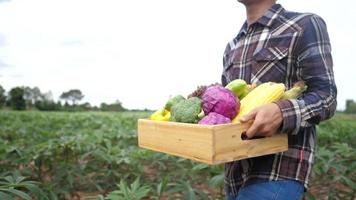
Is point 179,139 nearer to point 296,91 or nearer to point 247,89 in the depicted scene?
point 247,89

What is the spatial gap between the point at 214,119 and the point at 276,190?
0.41m

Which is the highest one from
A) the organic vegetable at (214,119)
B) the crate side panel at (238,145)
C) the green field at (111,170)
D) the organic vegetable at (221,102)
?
the organic vegetable at (221,102)

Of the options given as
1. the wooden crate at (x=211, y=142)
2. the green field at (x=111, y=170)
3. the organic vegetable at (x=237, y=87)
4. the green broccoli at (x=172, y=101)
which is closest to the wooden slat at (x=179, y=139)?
the wooden crate at (x=211, y=142)

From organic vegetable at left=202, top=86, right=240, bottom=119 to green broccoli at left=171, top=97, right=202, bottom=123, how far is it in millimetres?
30

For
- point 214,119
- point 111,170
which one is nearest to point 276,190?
point 214,119

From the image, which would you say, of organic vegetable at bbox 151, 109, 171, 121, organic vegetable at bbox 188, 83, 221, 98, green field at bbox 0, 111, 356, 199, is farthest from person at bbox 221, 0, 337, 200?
green field at bbox 0, 111, 356, 199

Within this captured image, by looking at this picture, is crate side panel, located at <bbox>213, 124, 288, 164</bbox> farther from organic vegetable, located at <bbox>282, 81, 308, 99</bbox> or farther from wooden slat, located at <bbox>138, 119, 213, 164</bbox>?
organic vegetable, located at <bbox>282, 81, 308, 99</bbox>

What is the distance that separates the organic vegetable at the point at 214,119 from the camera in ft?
4.64

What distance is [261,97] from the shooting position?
4.92ft

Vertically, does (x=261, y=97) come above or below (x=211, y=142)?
above

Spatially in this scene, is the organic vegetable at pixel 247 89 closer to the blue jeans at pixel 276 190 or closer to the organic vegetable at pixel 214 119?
the organic vegetable at pixel 214 119

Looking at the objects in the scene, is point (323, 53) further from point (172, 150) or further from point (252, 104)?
point (172, 150)

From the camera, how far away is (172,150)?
1.57 metres

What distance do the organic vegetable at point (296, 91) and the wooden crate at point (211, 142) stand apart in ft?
0.47
